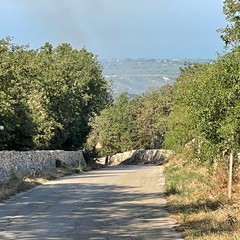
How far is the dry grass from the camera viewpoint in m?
11.2

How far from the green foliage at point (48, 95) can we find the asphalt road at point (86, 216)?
13.9m

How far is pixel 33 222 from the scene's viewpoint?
13.8m

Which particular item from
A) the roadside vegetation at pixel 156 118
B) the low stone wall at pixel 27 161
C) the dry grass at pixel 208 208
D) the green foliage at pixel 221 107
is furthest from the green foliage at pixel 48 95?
the green foliage at pixel 221 107

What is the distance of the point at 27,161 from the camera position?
32562 millimetres

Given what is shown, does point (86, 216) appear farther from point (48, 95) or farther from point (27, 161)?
point (48, 95)

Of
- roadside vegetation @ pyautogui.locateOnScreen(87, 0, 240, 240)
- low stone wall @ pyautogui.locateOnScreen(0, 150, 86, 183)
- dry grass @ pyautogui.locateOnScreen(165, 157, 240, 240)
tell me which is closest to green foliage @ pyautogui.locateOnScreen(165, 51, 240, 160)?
roadside vegetation @ pyautogui.locateOnScreen(87, 0, 240, 240)

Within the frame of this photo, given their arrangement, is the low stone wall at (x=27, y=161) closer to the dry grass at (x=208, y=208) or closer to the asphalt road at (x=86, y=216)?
the asphalt road at (x=86, y=216)

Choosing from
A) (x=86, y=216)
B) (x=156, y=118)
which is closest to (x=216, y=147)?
(x=86, y=216)

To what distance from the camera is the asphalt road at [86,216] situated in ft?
39.6

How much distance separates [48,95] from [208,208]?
115 feet

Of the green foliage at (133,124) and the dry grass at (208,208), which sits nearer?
the dry grass at (208,208)

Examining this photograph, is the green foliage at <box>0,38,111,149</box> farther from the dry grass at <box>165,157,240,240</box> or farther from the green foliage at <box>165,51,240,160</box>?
the green foliage at <box>165,51,240,160</box>

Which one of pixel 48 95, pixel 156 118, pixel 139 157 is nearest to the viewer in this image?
pixel 48 95

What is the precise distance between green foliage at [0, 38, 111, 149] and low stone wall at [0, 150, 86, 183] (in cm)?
260
